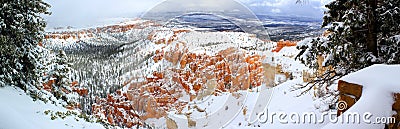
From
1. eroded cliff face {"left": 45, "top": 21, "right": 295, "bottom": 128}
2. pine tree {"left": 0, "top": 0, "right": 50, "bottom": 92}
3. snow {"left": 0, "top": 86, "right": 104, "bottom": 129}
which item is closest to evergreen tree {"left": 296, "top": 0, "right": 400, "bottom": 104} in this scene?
eroded cliff face {"left": 45, "top": 21, "right": 295, "bottom": 128}

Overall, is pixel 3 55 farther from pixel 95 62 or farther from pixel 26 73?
pixel 95 62

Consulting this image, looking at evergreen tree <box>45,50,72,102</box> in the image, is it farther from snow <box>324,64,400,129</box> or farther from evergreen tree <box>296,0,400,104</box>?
snow <box>324,64,400,129</box>

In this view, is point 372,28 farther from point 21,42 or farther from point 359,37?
point 21,42

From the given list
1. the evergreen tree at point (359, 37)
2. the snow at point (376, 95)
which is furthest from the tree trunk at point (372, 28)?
the snow at point (376, 95)

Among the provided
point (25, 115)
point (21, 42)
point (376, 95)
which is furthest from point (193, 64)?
point (376, 95)

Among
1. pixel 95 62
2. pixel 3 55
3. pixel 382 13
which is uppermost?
pixel 382 13

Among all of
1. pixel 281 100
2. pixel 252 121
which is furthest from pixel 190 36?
pixel 281 100
